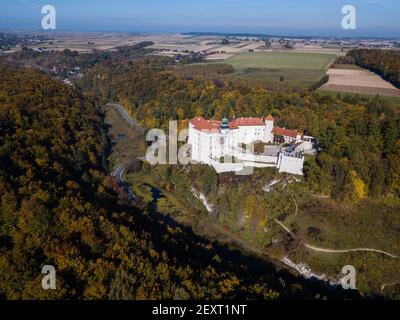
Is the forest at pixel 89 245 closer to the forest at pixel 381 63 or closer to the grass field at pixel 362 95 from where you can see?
the grass field at pixel 362 95

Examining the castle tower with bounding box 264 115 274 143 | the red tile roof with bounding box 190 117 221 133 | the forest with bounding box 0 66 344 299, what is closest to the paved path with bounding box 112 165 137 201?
the forest with bounding box 0 66 344 299

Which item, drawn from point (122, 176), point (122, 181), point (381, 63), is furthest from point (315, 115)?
point (381, 63)

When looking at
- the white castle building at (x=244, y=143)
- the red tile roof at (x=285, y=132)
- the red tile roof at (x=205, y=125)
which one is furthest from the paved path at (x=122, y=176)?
the red tile roof at (x=285, y=132)

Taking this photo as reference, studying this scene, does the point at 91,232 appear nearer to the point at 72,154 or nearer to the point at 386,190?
the point at 72,154

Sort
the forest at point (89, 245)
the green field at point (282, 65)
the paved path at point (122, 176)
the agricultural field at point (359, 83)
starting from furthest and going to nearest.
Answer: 1. the green field at point (282, 65)
2. the agricultural field at point (359, 83)
3. the paved path at point (122, 176)
4. the forest at point (89, 245)

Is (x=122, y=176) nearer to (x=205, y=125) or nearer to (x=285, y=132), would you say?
(x=205, y=125)

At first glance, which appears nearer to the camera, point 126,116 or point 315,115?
point 315,115

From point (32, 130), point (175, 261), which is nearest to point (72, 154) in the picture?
point (32, 130)
